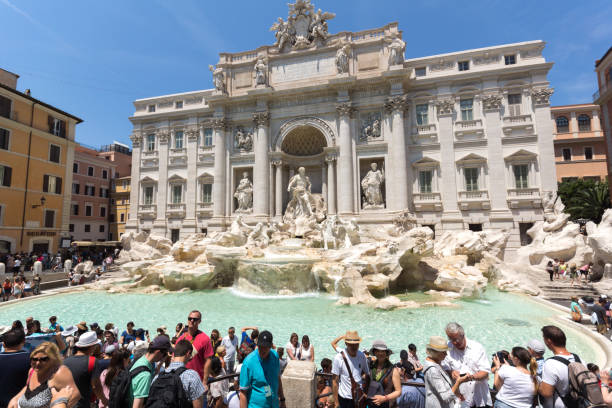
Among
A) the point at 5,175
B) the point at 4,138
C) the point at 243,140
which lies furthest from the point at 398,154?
the point at 4,138

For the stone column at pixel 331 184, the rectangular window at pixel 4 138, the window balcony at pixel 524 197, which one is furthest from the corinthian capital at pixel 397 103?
the rectangular window at pixel 4 138

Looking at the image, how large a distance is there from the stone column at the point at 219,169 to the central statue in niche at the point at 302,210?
5945mm

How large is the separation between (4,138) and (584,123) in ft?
172

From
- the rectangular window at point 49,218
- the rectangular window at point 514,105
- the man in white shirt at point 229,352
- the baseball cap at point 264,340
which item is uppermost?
the rectangular window at point 514,105

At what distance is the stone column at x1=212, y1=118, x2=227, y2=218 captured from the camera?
77.5 ft

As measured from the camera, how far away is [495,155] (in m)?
19.6

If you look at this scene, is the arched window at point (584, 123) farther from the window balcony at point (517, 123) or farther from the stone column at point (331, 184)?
the stone column at point (331, 184)

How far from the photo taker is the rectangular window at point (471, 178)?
1997cm

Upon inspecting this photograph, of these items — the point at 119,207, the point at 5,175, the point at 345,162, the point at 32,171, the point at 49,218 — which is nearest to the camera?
the point at 5,175

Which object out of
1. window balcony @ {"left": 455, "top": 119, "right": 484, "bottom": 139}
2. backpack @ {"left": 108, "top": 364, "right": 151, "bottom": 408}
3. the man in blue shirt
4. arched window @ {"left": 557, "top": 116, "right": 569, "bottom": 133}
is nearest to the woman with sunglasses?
backpack @ {"left": 108, "top": 364, "right": 151, "bottom": 408}

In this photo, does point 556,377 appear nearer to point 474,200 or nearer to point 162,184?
point 474,200

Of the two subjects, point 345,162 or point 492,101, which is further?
point 345,162

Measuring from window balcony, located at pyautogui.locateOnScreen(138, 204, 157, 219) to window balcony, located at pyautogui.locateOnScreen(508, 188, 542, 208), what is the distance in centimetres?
2697

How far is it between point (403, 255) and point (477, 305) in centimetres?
324
